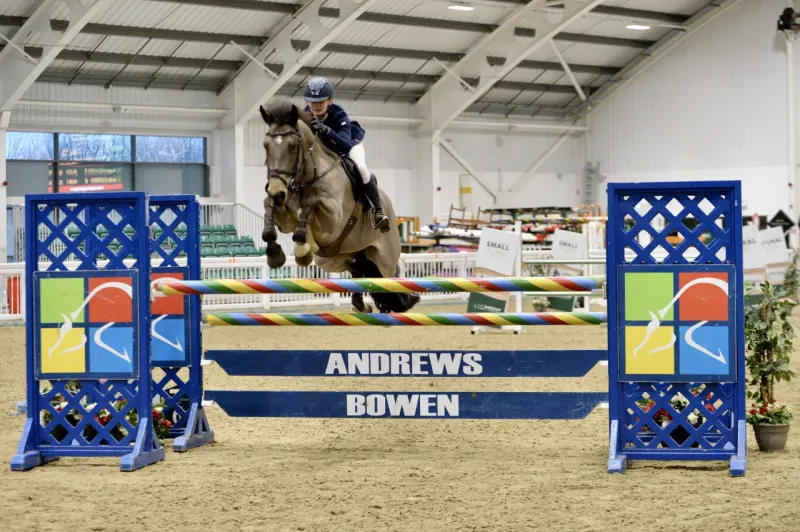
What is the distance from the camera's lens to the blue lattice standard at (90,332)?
5281mm

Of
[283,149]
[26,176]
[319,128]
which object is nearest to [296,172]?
[283,149]

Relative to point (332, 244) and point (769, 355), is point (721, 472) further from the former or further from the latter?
point (332, 244)

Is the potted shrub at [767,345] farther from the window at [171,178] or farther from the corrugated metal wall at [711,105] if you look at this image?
the corrugated metal wall at [711,105]

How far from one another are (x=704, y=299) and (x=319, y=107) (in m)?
2.94

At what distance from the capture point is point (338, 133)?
6.98 m

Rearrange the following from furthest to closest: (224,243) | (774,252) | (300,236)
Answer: (224,243)
(774,252)
(300,236)

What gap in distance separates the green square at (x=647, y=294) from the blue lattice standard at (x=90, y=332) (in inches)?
96.3

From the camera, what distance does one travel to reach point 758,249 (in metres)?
13.7

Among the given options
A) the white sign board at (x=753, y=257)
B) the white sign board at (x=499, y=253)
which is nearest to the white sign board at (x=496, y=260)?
the white sign board at (x=499, y=253)

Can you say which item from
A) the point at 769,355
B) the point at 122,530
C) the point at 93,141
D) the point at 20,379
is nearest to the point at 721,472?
the point at 769,355

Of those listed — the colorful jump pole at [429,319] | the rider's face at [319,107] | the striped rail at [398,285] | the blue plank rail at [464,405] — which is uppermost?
the rider's face at [319,107]

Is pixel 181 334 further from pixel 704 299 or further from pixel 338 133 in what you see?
pixel 704 299

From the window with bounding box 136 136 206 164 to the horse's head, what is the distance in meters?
17.9

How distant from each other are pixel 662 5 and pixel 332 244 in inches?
828
